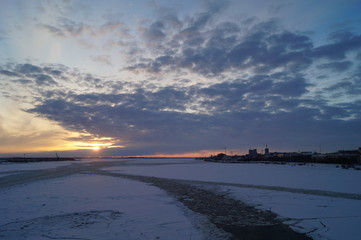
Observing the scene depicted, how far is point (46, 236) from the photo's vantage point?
695 centimetres

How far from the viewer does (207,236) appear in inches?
278

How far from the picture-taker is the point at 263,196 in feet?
44.5

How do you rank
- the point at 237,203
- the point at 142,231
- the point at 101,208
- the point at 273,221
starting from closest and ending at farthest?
the point at 142,231 → the point at 273,221 → the point at 101,208 → the point at 237,203

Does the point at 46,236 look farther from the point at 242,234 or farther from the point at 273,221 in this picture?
the point at 273,221

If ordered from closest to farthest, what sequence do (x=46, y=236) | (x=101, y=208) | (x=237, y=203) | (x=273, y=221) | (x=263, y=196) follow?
(x=46, y=236), (x=273, y=221), (x=101, y=208), (x=237, y=203), (x=263, y=196)

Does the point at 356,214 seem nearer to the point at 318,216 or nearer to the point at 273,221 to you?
the point at 318,216

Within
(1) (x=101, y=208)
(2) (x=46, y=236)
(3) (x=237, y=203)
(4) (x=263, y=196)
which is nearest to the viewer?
(2) (x=46, y=236)

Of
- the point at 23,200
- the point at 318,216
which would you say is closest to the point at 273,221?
the point at 318,216

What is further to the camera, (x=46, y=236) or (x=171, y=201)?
(x=171, y=201)

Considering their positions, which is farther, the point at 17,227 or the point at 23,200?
the point at 23,200

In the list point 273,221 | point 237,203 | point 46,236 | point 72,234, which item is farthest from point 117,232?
point 237,203

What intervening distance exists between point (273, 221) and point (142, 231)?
458 centimetres

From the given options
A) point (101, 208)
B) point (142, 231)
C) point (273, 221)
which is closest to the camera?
point (142, 231)

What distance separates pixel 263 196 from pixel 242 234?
6.98 m
